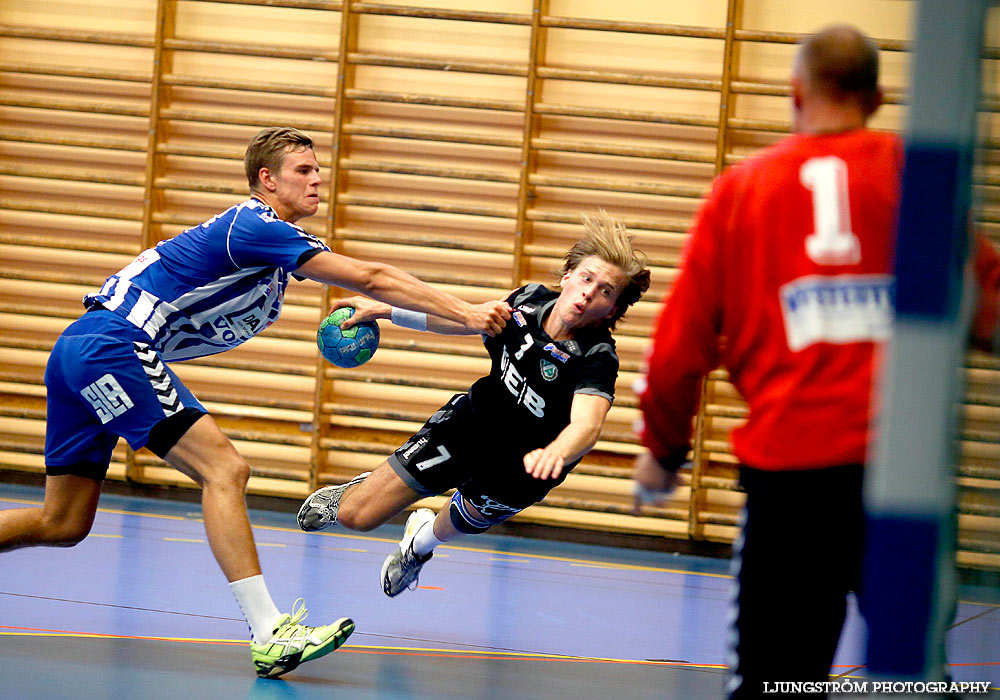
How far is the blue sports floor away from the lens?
3.19 metres

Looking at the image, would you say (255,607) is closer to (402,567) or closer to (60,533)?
(60,533)

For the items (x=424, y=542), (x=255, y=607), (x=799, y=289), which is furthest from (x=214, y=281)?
(x=799, y=289)

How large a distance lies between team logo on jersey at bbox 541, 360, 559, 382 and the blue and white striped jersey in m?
0.95

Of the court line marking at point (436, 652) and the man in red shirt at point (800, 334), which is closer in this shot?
the man in red shirt at point (800, 334)

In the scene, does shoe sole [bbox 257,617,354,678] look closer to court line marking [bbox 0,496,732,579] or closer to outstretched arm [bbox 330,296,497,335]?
outstretched arm [bbox 330,296,497,335]

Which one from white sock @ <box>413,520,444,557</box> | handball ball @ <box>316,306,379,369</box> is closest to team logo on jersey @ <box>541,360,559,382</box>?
handball ball @ <box>316,306,379,369</box>

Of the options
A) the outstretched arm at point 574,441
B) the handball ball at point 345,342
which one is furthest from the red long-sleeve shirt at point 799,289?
the handball ball at point 345,342

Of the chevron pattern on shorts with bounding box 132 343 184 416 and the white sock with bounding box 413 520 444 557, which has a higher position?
the chevron pattern on shorts with bounding box 132 343 184 416

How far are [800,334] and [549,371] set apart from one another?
217 centimetres

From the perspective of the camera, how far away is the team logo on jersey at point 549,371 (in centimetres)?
383

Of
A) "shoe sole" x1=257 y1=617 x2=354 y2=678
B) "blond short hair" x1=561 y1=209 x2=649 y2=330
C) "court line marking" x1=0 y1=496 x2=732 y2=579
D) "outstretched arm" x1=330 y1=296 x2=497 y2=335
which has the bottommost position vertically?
"court line marking" x1=0 y1=496 x2=732 y2=579

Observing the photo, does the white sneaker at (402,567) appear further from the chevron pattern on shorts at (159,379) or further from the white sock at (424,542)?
the chevron pattern on shorts at (159,379)

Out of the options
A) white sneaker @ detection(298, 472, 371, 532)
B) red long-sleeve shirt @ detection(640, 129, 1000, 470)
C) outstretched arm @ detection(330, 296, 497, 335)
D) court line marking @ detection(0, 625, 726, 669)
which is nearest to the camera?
red long-sleeve shirt @ detection(640, 129, 1000, 470)

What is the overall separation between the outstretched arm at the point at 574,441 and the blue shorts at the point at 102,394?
124cm
